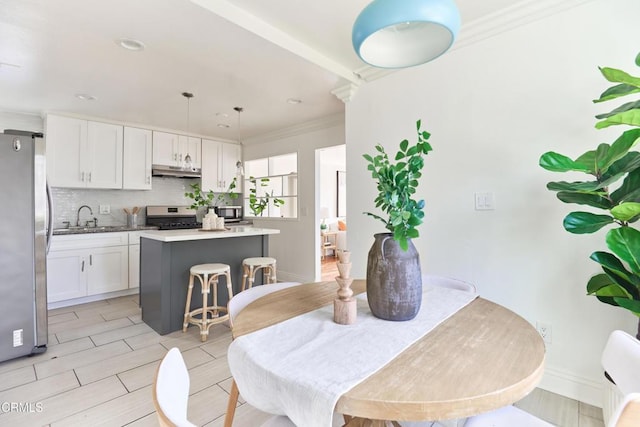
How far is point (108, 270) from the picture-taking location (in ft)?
12.1

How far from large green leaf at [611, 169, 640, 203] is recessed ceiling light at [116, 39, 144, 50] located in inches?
121

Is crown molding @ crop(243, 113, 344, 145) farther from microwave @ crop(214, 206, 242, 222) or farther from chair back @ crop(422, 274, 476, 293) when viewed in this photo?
chair back @ crop(422, 274, 476, 293)

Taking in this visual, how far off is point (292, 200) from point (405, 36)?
3.69m

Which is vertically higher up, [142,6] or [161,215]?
[142,6]

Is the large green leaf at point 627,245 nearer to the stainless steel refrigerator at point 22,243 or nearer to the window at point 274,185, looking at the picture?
the stainless steel refrigerator at point 22,243

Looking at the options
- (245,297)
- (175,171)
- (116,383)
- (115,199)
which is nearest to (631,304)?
(245,297)

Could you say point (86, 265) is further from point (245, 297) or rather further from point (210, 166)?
point (245, 297)

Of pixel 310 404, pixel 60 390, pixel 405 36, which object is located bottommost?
pixel 60 390

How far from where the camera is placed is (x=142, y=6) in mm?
1805

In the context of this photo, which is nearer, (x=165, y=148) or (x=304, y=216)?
(x=304, y=216)

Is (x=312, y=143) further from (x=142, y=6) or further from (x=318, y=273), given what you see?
(x=142, y=6)

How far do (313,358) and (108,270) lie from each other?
12.9 ft

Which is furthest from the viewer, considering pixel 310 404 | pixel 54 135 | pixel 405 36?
pixel 54 135

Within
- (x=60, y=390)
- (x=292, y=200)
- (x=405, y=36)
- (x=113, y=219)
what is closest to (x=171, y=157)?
(x=113, y=219)
